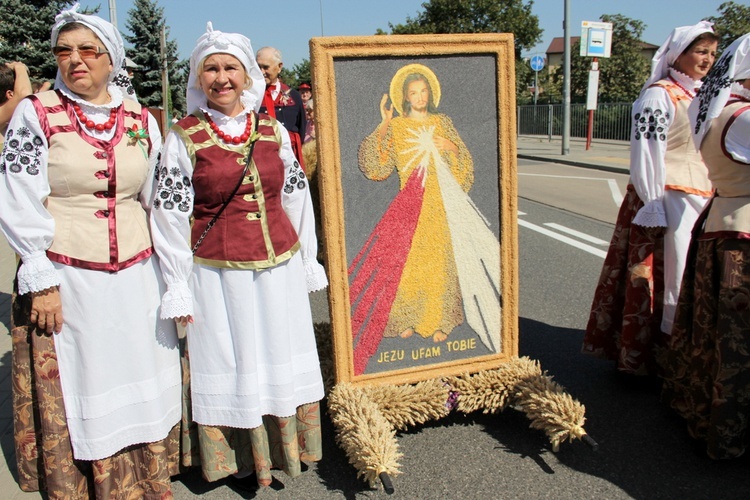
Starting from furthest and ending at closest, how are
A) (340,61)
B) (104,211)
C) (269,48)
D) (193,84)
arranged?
(269,48) < (340,61) < (193,84) < (104,211)

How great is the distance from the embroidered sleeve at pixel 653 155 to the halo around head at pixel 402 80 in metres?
1.26

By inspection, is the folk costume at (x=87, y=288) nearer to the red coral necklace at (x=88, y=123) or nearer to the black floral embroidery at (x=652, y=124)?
the red coral necklace at (x=88, y=123)

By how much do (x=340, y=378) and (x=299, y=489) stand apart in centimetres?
53

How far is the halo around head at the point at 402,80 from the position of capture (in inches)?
115

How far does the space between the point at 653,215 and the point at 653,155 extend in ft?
1.05

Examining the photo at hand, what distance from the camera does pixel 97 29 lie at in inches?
96.3

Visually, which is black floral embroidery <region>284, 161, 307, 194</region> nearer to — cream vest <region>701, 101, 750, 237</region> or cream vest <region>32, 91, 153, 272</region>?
cream vest <region>32, 91, 153, 272</region>

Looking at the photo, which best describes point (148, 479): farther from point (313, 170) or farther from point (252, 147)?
point (313, 170)

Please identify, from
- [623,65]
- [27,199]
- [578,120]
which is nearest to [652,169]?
[27,199]

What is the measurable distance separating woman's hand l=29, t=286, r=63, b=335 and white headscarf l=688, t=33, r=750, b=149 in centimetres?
286

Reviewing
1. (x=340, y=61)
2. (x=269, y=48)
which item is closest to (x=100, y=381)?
(x=340, y=61)

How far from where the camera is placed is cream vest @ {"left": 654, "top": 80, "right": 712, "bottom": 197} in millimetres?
3408

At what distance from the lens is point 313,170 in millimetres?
5934

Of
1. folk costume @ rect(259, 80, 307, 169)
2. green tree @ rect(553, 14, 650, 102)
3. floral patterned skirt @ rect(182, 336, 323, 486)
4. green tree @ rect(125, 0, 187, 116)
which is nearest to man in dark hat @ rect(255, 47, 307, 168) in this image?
folk costume @ rect(259, 80, 307, 169)
